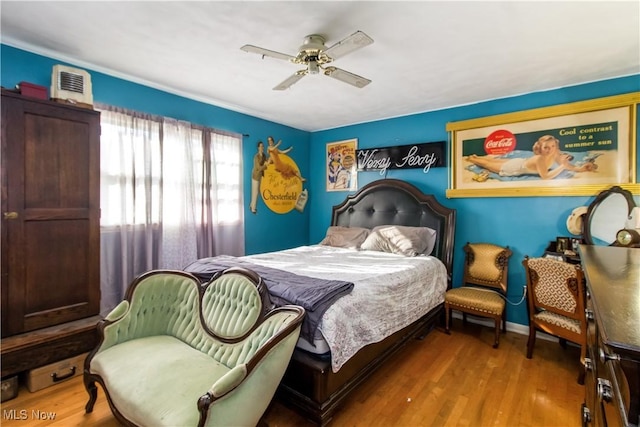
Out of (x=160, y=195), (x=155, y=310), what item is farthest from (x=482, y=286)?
(x=160, y=195)

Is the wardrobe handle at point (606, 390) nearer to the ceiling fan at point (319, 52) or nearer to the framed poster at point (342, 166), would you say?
the ceiling fan at point (319, 52)

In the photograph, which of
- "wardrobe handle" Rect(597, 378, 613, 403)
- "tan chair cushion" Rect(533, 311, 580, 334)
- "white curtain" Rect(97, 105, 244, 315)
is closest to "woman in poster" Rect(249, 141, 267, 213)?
"white curtain" Rect(97, 105, 244, 315)

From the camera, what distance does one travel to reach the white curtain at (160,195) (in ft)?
9.30

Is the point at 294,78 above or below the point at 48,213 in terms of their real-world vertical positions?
above

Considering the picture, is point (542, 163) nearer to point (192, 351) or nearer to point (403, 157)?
point (403, 157)

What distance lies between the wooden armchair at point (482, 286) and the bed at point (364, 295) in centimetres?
17

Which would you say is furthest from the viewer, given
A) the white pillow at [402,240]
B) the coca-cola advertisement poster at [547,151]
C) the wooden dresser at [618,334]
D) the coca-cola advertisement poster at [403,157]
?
the coca-cola advertisement poster at [403,157]

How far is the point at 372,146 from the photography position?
14.5 feet

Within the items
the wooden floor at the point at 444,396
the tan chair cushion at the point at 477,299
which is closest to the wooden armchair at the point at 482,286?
the tan chair cushion at the point at 477,299

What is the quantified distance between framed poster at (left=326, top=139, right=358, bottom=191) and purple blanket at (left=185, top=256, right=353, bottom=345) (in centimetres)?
248

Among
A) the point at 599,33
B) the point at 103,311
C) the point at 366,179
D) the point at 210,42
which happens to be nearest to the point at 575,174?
the point at 599,33

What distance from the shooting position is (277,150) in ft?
14.9

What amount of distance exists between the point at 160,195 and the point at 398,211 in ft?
9.18

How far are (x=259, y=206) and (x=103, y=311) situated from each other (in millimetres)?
2140
